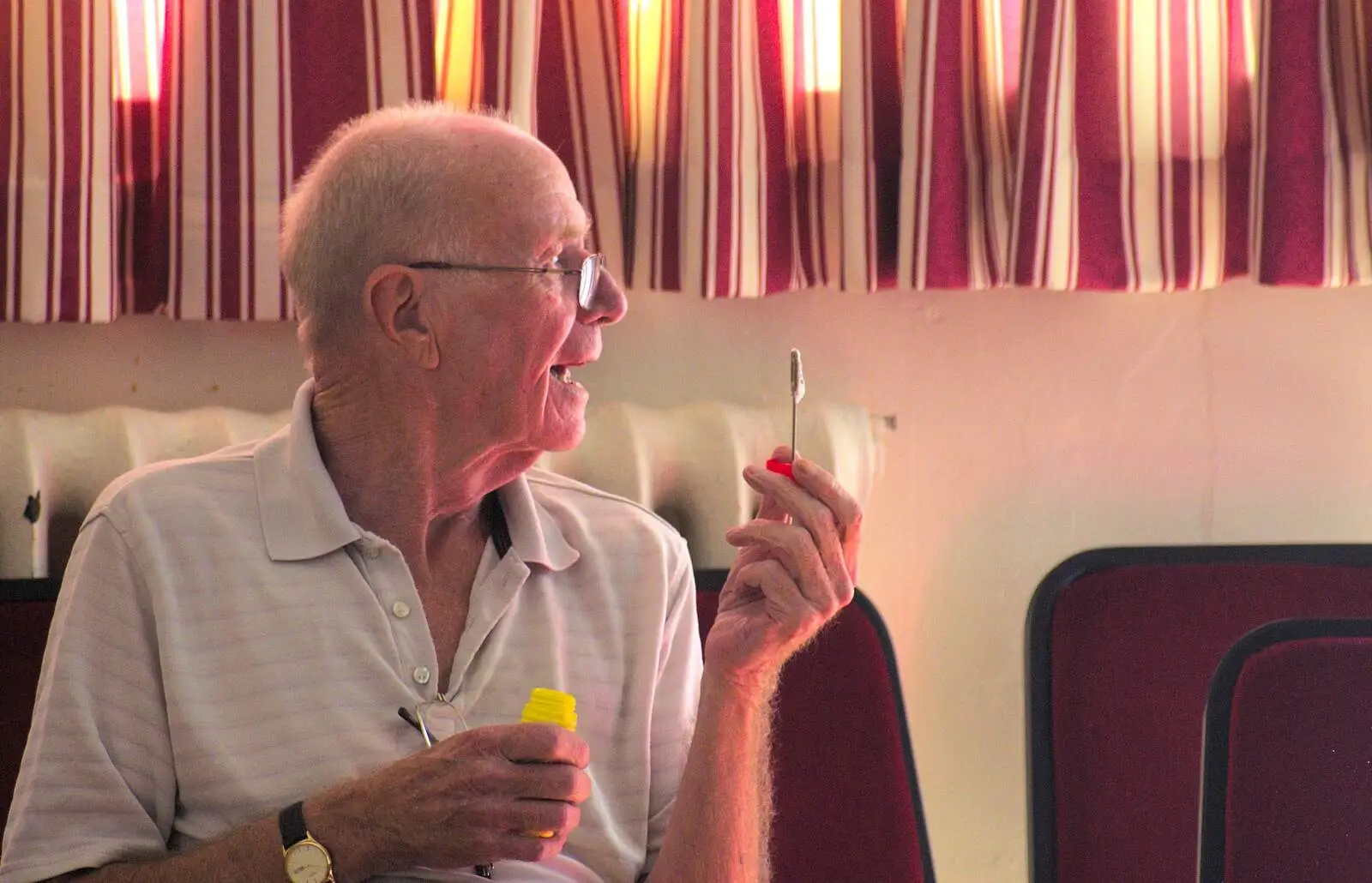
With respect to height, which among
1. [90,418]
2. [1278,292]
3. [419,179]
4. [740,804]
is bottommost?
[740,804]

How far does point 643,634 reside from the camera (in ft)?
4.51

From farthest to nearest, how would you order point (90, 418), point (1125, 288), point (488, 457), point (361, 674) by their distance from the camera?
point (1125, 288)
point (90, 418)
point (488, 457)
point (361, 674)

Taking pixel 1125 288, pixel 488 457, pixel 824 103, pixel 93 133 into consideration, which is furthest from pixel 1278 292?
pixel 93 133

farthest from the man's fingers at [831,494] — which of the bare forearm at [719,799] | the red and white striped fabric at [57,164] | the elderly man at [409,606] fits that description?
the red and white striped fabric at [57,164]

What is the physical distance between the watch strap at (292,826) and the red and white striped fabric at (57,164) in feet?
2.72

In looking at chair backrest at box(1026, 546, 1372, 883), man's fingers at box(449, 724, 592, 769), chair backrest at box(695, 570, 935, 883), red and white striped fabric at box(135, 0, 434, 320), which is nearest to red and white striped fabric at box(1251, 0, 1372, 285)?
chair backrest at box(1026, 546, 1372, 883)

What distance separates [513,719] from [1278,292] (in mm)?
1276

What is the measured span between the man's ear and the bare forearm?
1.28 ft

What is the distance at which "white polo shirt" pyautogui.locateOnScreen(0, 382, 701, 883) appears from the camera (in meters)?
1.17

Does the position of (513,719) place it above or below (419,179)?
below

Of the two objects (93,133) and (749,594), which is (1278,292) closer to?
(749,594)

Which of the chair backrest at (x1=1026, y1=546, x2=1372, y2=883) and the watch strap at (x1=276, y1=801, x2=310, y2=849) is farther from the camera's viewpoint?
the chair backrest at (x1=1026, y1=546, x2=1372, y2=883)

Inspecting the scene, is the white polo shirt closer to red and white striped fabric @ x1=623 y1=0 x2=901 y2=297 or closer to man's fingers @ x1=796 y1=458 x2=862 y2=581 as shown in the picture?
man's fingers @ x1=796 y1=458 x2=862 y2=581

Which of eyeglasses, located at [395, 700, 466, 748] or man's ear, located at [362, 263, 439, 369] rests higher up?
man's ear, located at [362, 263, 439, 369]
